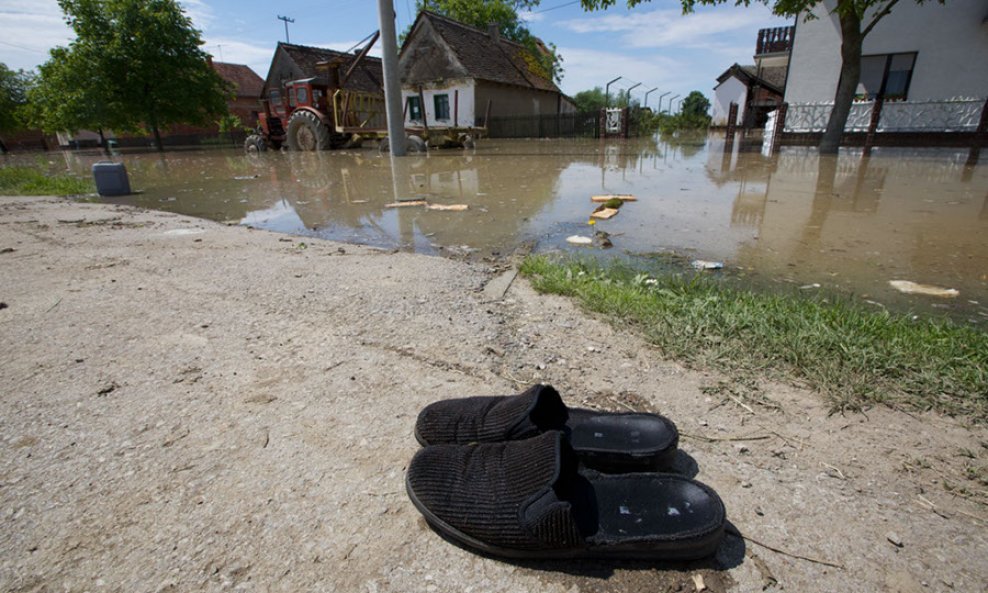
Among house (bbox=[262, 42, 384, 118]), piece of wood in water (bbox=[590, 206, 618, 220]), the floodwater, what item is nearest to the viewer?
the floodwater

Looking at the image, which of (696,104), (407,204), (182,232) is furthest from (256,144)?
(696,104)

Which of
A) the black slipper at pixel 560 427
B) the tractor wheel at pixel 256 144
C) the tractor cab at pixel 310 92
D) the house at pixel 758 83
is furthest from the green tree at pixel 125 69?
the house at pixel 758 83

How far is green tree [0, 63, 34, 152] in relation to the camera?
1321 inches

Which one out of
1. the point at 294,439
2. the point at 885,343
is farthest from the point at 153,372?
the point at 885,343

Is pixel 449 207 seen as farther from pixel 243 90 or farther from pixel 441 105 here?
pixel 243 90

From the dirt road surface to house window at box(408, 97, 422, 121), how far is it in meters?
24.1

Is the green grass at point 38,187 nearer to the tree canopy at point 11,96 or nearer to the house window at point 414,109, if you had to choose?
the house window at point 414,109

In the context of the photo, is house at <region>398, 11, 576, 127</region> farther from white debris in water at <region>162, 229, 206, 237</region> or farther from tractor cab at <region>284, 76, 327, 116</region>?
white debris in water at <region>162, 229, 206, 237</region>

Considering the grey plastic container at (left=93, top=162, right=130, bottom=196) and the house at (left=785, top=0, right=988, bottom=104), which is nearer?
the grey plastic container at (left=93, top=162, right=130, bottom=196)

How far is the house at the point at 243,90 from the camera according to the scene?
42062 mm

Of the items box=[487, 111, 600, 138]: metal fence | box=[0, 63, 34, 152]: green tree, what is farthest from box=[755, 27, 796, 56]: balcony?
box=[0, 63, 34, 152]: green tree

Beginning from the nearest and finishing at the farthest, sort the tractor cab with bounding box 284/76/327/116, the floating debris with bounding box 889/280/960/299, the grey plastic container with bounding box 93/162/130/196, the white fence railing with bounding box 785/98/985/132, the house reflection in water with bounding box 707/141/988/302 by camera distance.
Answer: the floating debris with bounding box 889/280/960/299
the house reflection in water with bounding box 707/141/988/302
the grey plastic container with bounding box 93/162/130/196
the white fence railing with bounding box 785/98/985/132
the tractor cab with bounding box 284/76/327/116

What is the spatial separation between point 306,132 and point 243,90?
113 feet

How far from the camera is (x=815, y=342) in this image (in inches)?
77.1
